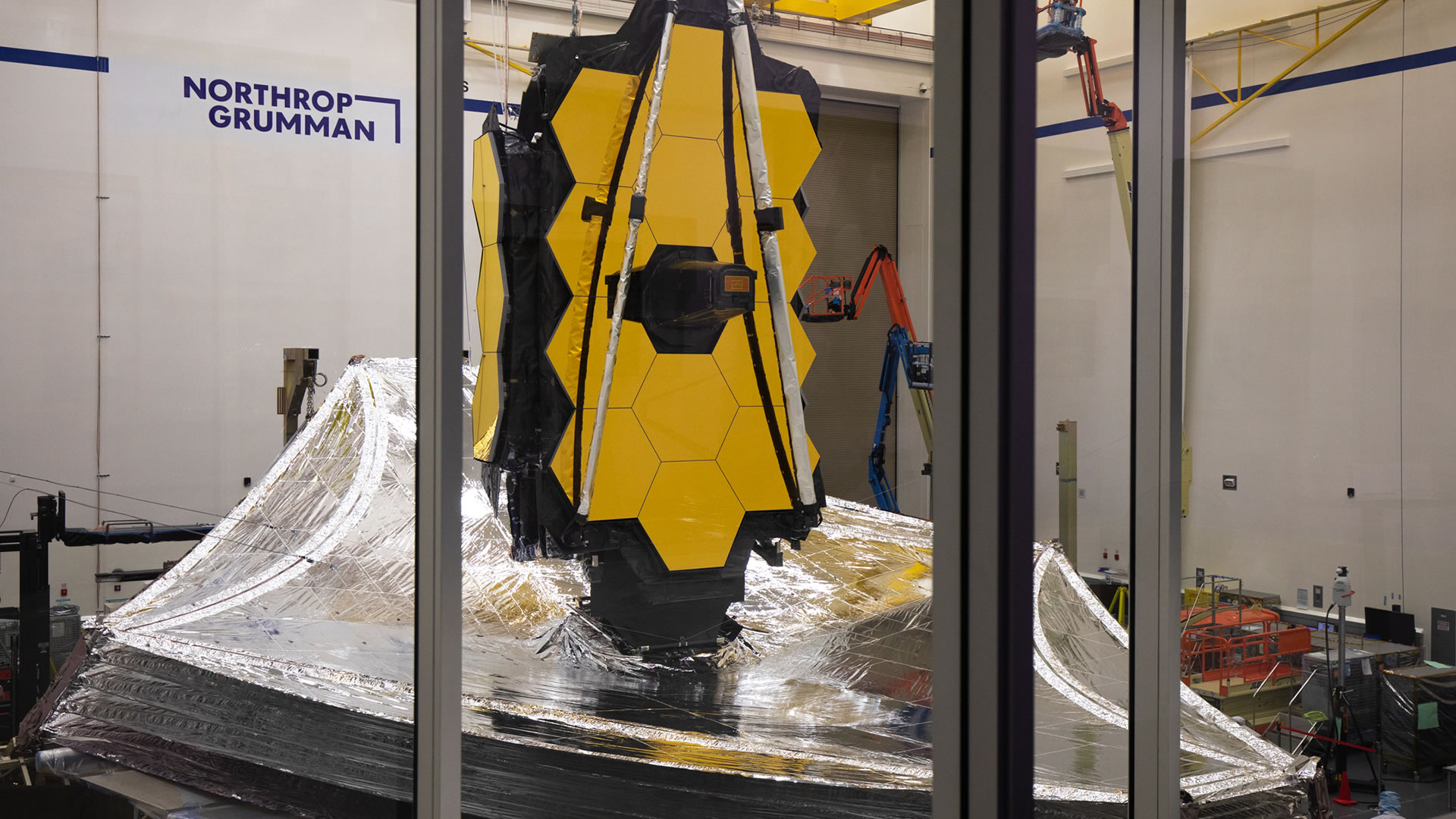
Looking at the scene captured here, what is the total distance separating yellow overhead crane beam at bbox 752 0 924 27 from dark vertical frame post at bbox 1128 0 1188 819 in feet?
1.89

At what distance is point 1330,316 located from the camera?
8.59 feet

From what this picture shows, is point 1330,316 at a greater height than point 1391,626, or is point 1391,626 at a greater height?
point 1330,316

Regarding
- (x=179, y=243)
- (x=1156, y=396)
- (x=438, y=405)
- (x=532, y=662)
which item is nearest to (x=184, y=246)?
(x=179, y=243)

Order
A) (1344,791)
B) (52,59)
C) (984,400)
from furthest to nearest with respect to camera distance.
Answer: (1344,791) < (984,400) < (52,59)

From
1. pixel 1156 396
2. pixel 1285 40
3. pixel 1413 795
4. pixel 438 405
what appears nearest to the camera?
pixel 438 405

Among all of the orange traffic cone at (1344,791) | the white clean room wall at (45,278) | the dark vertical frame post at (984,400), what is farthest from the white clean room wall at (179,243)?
the orange traffic cone at (1344,791)

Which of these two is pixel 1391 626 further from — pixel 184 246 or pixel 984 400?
pixel 184 246

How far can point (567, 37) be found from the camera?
201cm

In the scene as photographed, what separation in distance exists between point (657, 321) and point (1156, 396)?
113 cm

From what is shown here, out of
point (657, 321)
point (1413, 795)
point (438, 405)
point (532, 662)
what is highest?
point (657, 321)

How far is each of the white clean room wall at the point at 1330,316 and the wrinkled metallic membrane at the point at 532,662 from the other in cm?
61

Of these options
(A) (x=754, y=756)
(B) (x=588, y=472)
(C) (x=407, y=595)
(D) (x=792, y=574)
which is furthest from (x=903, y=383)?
(C) (x=407, y=595)

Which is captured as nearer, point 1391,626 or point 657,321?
point 657,321

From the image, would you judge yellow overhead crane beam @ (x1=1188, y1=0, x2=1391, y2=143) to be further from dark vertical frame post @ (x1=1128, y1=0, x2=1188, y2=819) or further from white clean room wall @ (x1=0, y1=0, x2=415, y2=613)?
white clean room wall @ (x1=0, y1=0, x2=415, y2=613)
